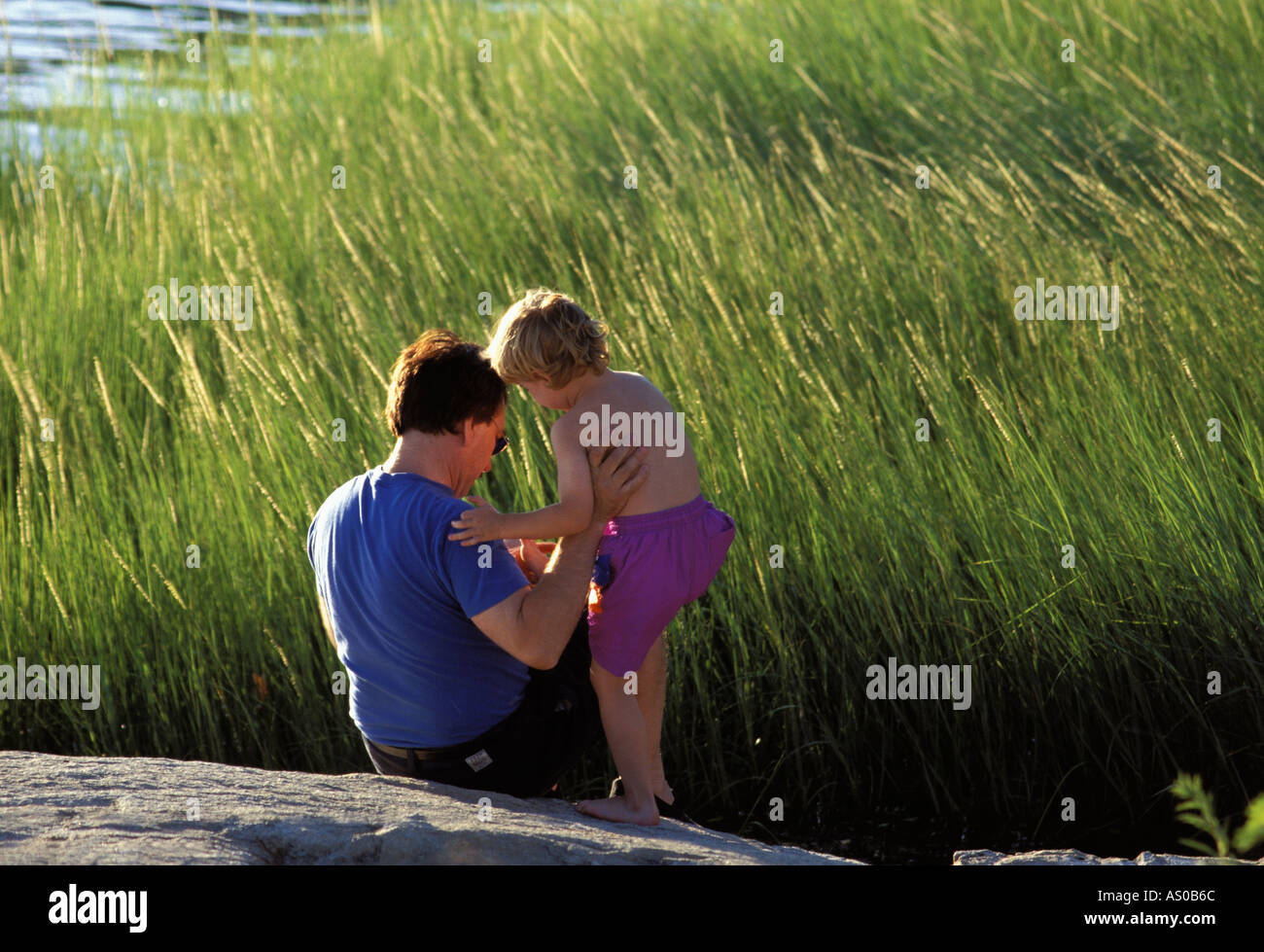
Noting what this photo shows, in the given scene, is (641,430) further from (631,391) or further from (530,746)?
(530,746)

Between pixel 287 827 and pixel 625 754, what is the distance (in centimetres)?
86

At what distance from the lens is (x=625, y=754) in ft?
9.77

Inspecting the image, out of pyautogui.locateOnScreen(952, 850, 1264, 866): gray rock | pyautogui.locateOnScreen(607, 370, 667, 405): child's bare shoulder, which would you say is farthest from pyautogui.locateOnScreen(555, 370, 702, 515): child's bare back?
A: pyautogui.locateOnScreen(952, 850, 1264, 866): gray rock

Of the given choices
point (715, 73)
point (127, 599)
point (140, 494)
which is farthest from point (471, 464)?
point (715, 73)

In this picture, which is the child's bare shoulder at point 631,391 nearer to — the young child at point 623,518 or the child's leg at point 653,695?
the young child at point 623,518

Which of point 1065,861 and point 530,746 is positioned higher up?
point 530,746

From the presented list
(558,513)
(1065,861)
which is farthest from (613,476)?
(1065,861)

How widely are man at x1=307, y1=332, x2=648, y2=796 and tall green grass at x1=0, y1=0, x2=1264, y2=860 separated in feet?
2.57

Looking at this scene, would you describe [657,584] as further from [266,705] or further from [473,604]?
[266,705]

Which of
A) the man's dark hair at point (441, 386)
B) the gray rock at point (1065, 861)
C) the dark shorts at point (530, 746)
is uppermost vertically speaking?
the man's dark hair at point (441, 386)

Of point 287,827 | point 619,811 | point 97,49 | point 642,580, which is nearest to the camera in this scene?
point 287,827

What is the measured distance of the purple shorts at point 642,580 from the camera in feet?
10.1

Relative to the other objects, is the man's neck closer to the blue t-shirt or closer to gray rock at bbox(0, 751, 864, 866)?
the blue t-shirt

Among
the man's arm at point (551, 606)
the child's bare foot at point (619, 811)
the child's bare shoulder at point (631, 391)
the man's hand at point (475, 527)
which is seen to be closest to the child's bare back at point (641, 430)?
the child's bare shoulder at point (631, 391)
